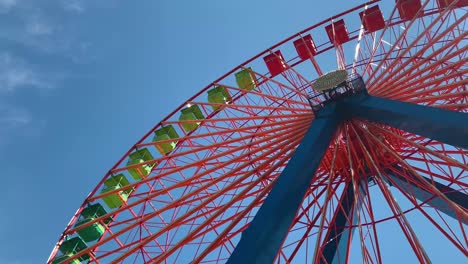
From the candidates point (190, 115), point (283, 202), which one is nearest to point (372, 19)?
point (190, 115)

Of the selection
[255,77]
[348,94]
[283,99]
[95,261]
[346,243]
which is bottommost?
[346,243]

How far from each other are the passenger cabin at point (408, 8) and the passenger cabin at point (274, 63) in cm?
495

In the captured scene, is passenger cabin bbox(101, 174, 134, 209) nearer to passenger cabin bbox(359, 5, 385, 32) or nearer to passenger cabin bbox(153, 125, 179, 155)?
passenger cabin bbox(153, 125, 179, 155)

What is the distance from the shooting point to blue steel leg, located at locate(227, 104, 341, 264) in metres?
8.07

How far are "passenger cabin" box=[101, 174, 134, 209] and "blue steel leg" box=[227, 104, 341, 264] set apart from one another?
797cm

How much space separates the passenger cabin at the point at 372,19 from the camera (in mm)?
18984

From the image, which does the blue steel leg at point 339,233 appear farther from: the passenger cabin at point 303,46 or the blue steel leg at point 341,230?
the passenger cabin at point 303,46

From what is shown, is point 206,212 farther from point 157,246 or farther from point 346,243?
point 346,243

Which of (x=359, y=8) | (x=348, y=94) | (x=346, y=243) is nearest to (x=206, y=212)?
(x=346, y=243)

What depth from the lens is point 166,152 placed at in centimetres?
1833

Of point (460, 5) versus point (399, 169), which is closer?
point (399, 169)

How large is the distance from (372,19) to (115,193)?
39.2ft

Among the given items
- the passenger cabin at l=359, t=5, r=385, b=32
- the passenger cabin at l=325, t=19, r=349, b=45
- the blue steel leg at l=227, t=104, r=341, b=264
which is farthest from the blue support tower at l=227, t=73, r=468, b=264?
the passenger cabin at l=359, t=5, r=385, b=32

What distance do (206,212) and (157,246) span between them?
2014 mm
